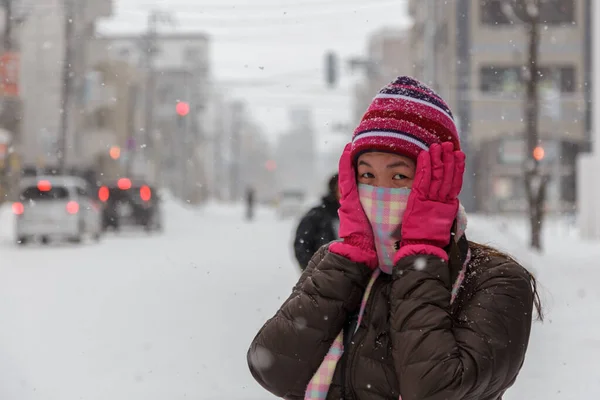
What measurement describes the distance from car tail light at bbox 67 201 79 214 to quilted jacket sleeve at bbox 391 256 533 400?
23164 mm

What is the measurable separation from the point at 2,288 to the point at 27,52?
39016 mm

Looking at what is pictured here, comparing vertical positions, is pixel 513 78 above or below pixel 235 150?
above

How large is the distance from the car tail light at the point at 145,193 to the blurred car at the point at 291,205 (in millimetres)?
17564

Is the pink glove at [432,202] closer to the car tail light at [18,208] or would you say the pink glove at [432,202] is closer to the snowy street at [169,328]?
the snowy street at [169,328]

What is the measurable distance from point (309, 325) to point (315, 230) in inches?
146

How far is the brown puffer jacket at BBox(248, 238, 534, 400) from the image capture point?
222 centimetres

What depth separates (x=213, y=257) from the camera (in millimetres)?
19438

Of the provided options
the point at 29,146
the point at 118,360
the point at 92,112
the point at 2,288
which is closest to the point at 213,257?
the point at 2,288

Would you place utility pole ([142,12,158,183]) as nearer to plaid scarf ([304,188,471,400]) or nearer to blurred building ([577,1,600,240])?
blurred building ([577,1,600,240])

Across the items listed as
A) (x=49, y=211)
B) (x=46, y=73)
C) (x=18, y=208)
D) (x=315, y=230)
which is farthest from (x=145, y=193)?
(x=315, y=230)

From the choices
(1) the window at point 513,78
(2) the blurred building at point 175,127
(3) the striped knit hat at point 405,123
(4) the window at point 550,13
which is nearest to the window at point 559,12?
(4) the window at point 550,13

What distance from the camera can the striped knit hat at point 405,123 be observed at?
234 centimetres

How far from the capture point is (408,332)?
7.37 ft

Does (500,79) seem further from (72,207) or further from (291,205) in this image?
(72,207)
